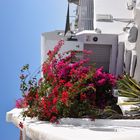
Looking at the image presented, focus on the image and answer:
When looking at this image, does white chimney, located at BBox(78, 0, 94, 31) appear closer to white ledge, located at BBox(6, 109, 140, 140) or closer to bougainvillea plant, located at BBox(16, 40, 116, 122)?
bougainvillea plant, located at BBox(16, 40, 116, 122)

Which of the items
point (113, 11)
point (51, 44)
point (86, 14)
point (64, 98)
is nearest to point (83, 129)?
point (64, 98)

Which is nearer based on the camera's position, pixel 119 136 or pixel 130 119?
pixel 119 136

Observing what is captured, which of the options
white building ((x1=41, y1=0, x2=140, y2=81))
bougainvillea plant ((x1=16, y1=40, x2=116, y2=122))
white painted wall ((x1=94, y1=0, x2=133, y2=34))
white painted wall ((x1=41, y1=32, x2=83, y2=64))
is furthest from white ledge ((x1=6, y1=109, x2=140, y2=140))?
white painted wall ((x1=94, y1=0, x2=133, y2=34))

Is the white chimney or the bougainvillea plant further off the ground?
the white chimney

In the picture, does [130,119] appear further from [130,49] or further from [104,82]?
[130,49]

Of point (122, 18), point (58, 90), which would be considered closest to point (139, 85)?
point (58, 90)

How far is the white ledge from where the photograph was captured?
5504mm

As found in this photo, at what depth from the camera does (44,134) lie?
5953 millimetres

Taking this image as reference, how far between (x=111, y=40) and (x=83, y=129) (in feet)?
25.7

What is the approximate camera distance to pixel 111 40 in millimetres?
13477

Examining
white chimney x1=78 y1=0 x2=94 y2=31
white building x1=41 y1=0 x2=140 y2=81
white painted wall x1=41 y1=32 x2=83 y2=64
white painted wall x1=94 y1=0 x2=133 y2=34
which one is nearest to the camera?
white building x1=41 y1=0 x2=140 y2=81

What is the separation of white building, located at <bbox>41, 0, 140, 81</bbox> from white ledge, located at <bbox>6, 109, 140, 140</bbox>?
4.29 metres

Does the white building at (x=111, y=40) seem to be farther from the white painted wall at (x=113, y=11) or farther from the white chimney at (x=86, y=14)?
the white chimney at (x=86, y=14)

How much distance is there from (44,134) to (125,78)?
270 centimetres
